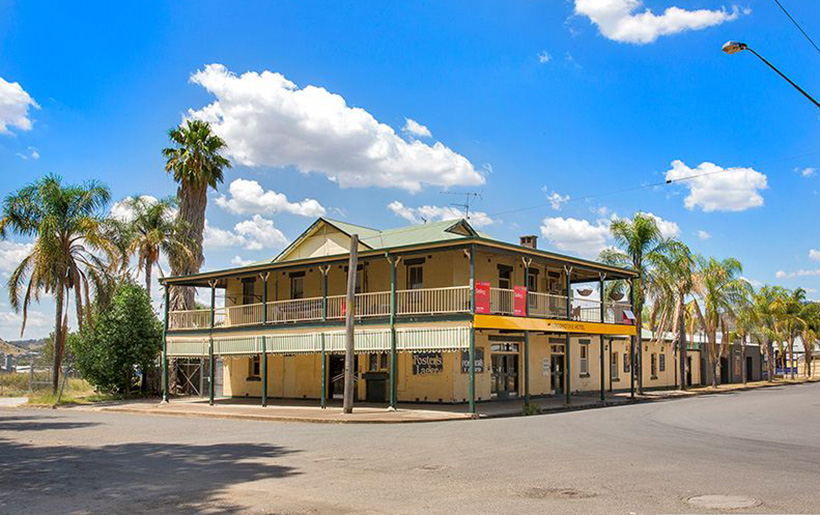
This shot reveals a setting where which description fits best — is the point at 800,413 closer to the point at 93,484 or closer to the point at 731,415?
the point at 731,415

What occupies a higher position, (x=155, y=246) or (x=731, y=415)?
(x=155, y=246)

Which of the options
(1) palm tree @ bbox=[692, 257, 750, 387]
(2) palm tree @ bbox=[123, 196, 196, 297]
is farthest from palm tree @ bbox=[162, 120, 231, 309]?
(1) palm tree @ bbox=[692, 257, 750, 387]

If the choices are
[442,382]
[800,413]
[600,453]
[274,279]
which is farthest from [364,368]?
[600,453]

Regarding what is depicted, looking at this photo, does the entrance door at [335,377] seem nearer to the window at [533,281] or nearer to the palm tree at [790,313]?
the window at [533,281]

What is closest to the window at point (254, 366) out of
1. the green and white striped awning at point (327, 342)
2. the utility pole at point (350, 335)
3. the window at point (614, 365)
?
the green and white striped awning at point (327, 342)

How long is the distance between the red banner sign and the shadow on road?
38.8 feet

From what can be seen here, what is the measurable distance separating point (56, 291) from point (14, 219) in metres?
3.68

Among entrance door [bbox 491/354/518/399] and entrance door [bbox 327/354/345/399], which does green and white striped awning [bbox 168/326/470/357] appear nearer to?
entrance door [bbox 327/354/345/399]

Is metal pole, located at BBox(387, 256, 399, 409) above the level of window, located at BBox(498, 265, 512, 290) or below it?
below

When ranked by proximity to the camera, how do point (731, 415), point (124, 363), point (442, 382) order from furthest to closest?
point (124, 363) < point (442, 382) < point (731, 415)

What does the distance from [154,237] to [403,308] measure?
16831 millimetres

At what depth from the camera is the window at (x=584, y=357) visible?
34.4 m

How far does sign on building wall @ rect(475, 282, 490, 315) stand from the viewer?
23.2 m

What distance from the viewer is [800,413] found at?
22.9 m
